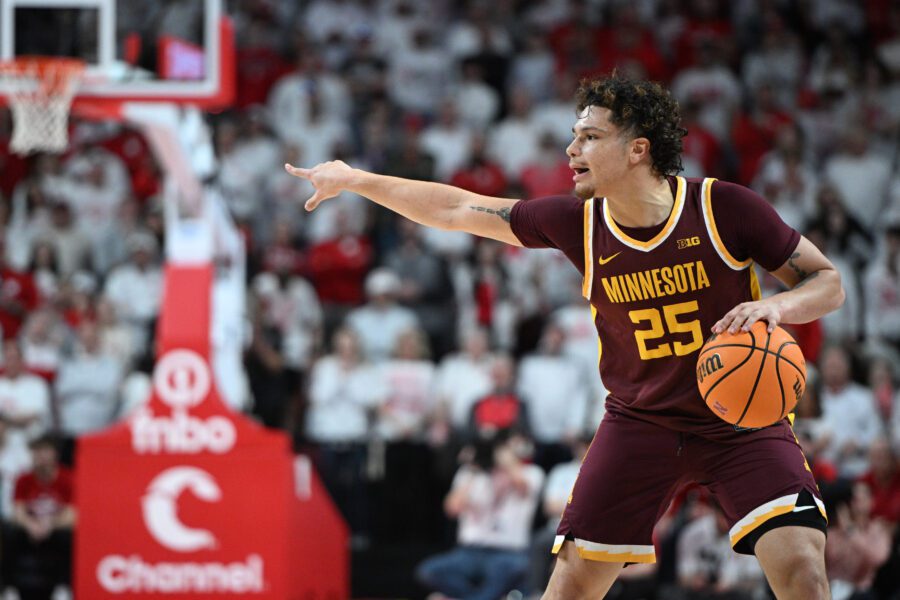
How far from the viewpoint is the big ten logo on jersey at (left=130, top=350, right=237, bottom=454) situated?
9703 millimetres

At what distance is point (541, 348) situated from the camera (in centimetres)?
1266

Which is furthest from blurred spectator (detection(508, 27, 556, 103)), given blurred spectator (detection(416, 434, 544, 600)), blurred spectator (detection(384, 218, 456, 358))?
blurred spectator (detection(416, 434, 544, 600))

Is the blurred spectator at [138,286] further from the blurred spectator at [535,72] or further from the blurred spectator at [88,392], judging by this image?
the blurred spectator at [535,72]

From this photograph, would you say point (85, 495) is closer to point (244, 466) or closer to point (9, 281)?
point (244, 466)

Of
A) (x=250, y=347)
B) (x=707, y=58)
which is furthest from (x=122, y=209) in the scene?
(x=707, y=58)

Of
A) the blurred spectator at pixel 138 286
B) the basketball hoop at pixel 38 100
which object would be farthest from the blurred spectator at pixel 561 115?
the basketball hoop at pixel 38 100

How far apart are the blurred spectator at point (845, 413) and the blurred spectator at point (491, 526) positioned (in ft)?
8.50

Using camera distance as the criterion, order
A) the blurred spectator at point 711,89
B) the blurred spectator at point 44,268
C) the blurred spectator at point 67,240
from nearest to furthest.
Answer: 1. the blurred spectator at point 44,268
2. the blurred spectator at point 67,240
3. the blurred spectator at point 711,89

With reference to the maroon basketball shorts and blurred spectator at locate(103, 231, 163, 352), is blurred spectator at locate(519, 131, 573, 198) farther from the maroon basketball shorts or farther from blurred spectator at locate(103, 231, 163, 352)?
the maroon basketball shorts

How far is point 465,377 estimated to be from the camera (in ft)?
40.5

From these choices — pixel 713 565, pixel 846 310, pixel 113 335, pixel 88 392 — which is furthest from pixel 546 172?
pixel 713 565

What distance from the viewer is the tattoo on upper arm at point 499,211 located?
5477 mm

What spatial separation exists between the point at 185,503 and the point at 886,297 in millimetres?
7238

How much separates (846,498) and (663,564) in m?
1.51
